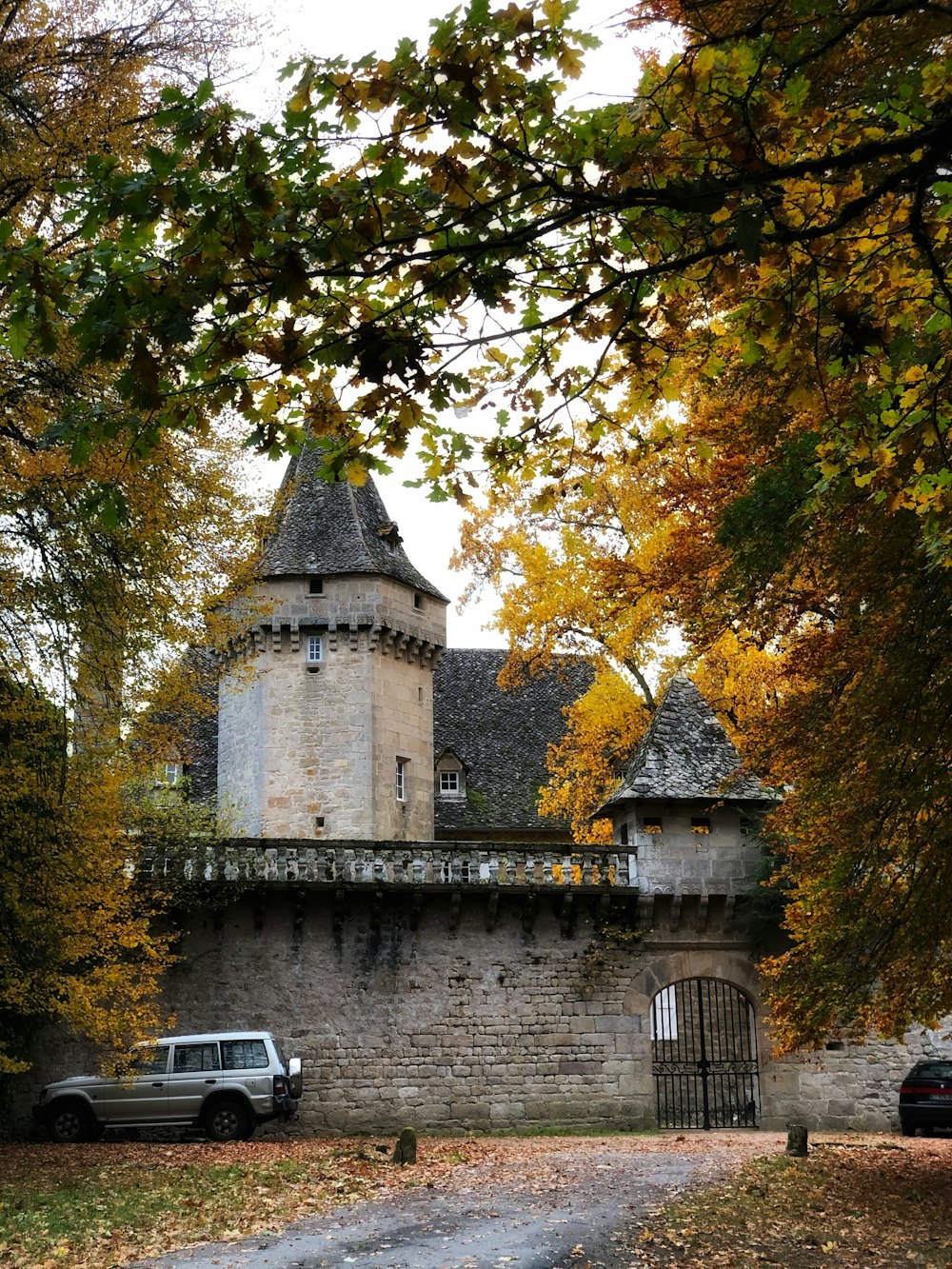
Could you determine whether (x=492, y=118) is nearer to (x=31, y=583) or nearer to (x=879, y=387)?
(x=879, y=387)

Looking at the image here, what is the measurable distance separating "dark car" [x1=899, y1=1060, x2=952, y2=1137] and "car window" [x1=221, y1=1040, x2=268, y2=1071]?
9.84 m

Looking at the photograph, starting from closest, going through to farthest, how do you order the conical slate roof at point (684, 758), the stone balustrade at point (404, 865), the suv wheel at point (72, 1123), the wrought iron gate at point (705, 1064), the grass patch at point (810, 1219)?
the grass patch at point (810, 1219)
the suv wheel at point (72, 1123)
the stone balustrade at point (404, 865)
the conical slate roof at point (684, 758)
the wrought iron gate at point (705, 1064)

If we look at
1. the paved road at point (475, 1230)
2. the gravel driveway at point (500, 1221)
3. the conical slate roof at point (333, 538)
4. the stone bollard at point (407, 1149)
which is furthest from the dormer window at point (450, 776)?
the paved road at point (475, 1230)

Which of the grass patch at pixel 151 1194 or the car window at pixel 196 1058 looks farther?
the car window at pixel 196 1058

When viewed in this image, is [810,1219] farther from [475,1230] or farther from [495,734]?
[495,734]

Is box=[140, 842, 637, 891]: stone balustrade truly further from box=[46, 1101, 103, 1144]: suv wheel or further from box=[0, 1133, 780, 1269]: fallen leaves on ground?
box=[0, 1133, 780, 1269]: fallen leaves on ground

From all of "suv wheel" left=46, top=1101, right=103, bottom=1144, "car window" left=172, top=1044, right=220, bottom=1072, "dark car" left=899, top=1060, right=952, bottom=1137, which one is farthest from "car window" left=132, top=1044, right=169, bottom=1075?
"dark car" left=899, top=1060, right=952, bottom=1137

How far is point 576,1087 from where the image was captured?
20969mm

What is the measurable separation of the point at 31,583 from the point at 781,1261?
819 cm

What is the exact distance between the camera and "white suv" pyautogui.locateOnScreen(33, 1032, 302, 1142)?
1792 cm

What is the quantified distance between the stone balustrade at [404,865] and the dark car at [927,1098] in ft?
17.3

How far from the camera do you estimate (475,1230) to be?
10297 mm

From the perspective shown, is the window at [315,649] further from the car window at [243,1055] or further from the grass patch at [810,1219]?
the grass patch at [810,1219]

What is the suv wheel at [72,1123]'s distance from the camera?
18047mm
